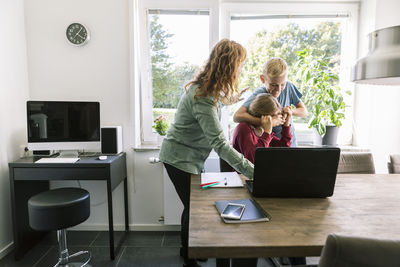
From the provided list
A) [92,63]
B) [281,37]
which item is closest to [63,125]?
[92,63]

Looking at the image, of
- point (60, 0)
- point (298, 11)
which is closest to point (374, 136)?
point (298, 11)

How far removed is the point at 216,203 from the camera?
1.22m

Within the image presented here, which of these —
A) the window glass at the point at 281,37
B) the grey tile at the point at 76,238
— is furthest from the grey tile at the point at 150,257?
the window glass at the point at 281,37

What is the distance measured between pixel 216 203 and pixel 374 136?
2392 millimetres

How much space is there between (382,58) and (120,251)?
2.36 metres

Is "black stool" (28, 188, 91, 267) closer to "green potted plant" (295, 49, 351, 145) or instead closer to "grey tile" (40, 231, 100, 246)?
"grey tile" (40, 231, 100, 246)

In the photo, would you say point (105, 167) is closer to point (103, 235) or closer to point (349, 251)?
point (103, 235)

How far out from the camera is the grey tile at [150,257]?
7.22 feet

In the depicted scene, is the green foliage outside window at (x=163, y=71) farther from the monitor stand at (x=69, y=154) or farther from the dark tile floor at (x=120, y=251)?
the dark tile floor at (x=120, y=251)

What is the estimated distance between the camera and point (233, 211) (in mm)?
1120

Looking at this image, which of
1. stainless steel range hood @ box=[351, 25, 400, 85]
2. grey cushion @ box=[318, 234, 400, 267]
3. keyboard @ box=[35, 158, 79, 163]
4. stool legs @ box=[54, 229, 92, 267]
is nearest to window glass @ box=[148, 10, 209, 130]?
keyboard @ box=[35, 158, 79, 163]

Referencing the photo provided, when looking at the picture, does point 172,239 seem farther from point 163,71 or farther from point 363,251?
point 363,251

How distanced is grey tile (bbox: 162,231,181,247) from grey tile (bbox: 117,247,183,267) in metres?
0.07

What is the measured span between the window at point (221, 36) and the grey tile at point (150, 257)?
42.3 inches
